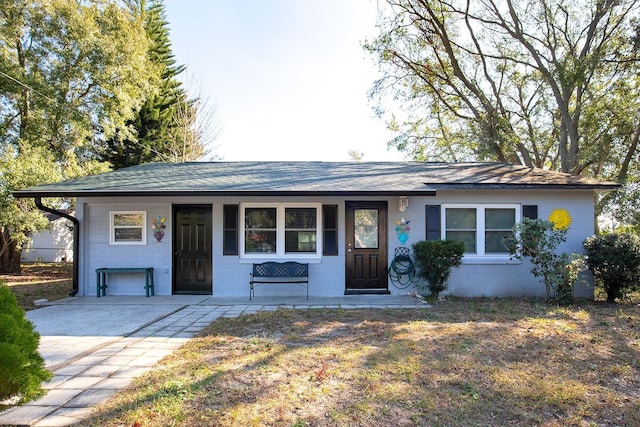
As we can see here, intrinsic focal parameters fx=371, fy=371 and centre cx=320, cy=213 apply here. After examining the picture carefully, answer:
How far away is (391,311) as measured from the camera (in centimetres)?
697

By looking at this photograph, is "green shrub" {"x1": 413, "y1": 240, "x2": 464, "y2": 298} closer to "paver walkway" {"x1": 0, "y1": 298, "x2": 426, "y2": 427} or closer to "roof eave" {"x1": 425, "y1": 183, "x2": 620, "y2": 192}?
"roof eave" {"x1": 425, "y1": 183, "x2": 620, "y2": 192}

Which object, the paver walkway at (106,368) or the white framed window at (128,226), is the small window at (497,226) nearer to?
the paver walkway at (106,368)

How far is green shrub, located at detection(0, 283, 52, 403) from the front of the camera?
2447 mm

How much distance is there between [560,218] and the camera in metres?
8.55

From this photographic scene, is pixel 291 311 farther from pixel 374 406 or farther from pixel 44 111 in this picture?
pixel 44 111

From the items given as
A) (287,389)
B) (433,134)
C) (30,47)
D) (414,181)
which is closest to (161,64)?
(30,47)

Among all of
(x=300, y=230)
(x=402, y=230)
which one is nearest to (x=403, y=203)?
(x=402, y=230)

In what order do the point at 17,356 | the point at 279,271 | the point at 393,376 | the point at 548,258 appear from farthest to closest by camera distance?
1. the point at 279,271
2. the point at 548,258
3. the point at 393,376
4. the point at 17,356

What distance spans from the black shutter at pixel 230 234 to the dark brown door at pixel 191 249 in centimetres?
42

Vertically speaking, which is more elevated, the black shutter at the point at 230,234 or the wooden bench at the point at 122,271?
the black shutter at the point at 230,234

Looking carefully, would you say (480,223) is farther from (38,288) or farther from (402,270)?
(38,288)

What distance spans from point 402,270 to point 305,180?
10.1 feet

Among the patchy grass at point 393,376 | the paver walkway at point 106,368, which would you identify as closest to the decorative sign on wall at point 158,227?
the paver walkway at point 106,368

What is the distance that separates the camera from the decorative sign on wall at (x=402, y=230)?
8.62 meters
